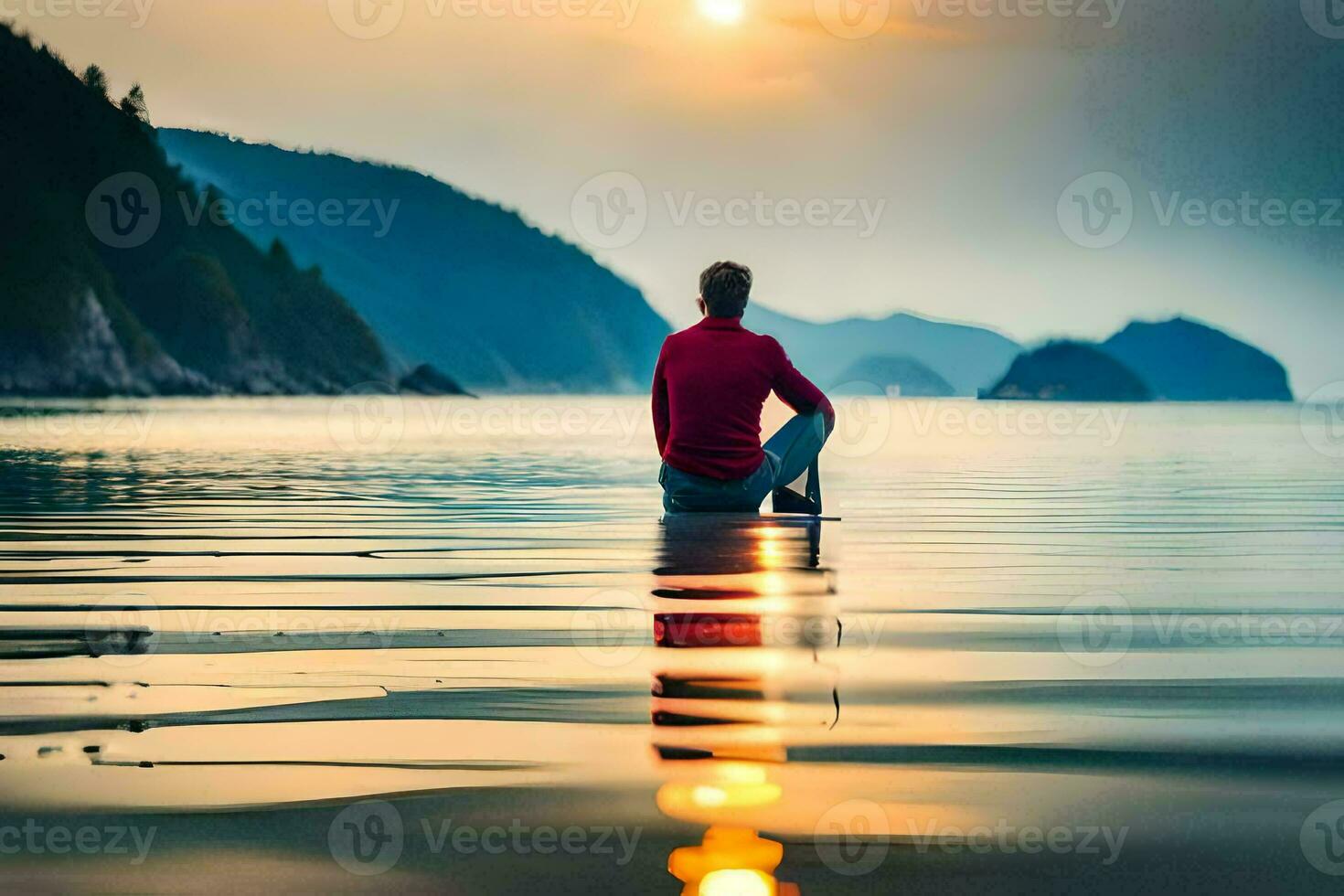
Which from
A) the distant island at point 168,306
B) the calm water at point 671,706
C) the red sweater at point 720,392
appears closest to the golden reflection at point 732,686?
the calm water at point 671,706

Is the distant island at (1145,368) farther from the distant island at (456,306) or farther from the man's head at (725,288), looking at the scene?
the man's head at (725,288)

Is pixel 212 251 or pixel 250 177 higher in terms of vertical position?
pixel 250 177

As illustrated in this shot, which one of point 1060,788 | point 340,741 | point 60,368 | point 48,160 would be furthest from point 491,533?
point 48,160

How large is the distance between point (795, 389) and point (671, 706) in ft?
14.6

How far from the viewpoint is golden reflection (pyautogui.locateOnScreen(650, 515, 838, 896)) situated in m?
2.61

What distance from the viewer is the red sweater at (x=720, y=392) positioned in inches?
309

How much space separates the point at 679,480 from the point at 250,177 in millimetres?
199270

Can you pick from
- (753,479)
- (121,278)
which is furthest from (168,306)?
(753,479)

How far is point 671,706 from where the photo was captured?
388 centimetres

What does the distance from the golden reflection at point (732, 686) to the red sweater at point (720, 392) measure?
58 cm

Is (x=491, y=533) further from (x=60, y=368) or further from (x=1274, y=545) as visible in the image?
(x=60, y=368)

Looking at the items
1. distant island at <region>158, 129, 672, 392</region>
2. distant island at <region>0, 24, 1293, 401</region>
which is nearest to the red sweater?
distant island at <region>0, 24, 1293, 401</region>

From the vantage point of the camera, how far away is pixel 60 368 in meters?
76.2

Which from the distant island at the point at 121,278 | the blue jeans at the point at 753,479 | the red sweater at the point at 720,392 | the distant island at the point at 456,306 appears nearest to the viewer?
the red sweater at the point at 720,392
